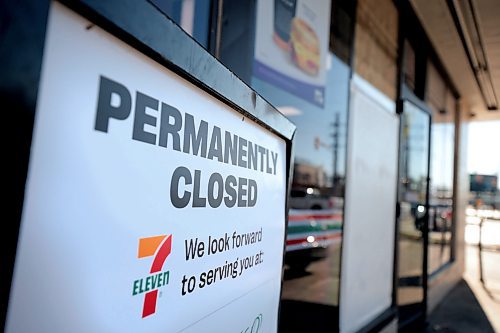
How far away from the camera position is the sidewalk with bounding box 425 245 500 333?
4643mm

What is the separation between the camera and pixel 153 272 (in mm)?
585

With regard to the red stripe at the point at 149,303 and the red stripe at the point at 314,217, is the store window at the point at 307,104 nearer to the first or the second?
the red stripe at the point at 314,217

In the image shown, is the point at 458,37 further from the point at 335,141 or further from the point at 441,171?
the point at 441,171

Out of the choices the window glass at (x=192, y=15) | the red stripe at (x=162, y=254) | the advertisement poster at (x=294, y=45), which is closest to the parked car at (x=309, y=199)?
A: the advertisement poster at (x=294, y=45)

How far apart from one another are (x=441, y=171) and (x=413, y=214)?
9.18ft

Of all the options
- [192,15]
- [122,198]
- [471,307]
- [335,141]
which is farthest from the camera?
[471,307]

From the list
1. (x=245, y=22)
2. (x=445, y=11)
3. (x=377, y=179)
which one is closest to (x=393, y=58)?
(x=445, y=11)

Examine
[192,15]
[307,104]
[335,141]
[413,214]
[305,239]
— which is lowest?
[305,239]

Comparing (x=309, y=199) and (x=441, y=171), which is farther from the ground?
(x=441, y=171)

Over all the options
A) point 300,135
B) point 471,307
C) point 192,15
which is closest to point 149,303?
point 192,15

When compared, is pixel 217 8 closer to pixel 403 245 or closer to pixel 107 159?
pixel 107 159

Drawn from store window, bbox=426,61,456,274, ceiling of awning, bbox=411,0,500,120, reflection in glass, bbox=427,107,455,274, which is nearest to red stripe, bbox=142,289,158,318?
ceiling of awning, bbox=411,0,500,120

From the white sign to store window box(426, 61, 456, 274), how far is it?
587 centimetres

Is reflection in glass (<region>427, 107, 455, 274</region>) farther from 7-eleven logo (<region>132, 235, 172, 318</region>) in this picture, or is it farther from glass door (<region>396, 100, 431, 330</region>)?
7-eleven logo (<region>132, 235, 172, 318</region>)
